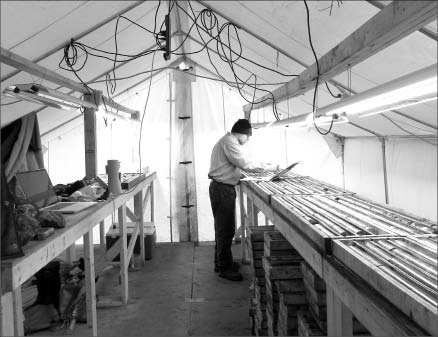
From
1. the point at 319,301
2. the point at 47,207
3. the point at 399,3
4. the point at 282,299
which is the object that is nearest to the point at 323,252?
the point at 319,301

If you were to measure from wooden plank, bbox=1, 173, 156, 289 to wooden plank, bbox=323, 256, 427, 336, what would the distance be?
1.15 m

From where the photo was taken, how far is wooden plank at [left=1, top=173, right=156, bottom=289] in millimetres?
1432

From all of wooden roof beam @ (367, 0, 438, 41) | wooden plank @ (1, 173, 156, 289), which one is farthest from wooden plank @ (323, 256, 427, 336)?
wooden roof beam @ (367, 0, 438, 41)

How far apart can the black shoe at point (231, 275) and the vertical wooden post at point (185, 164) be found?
194 cm

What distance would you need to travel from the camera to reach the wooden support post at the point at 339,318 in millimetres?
1571

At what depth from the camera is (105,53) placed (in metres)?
3.85

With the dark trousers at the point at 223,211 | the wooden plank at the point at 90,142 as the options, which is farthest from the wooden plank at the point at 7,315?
Answer: the dark trousers at the point at 223,211

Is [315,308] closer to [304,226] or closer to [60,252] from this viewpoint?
[304,226]

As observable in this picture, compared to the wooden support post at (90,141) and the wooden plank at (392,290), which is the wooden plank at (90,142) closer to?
the wooden support post at (90,141)

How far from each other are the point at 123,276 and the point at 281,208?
1.93 metres

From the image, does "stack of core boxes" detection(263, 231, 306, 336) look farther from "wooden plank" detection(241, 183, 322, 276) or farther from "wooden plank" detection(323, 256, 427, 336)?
"wooden plank" detection(323, 256, 427, 336)

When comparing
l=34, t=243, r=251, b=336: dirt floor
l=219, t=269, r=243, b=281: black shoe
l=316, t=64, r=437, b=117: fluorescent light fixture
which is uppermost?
l=316, t=64, r=437, b=117: fluorescent light fixture

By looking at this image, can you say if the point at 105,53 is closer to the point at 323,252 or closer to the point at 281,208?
the point at 281,208

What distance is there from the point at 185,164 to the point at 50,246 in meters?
4.68
